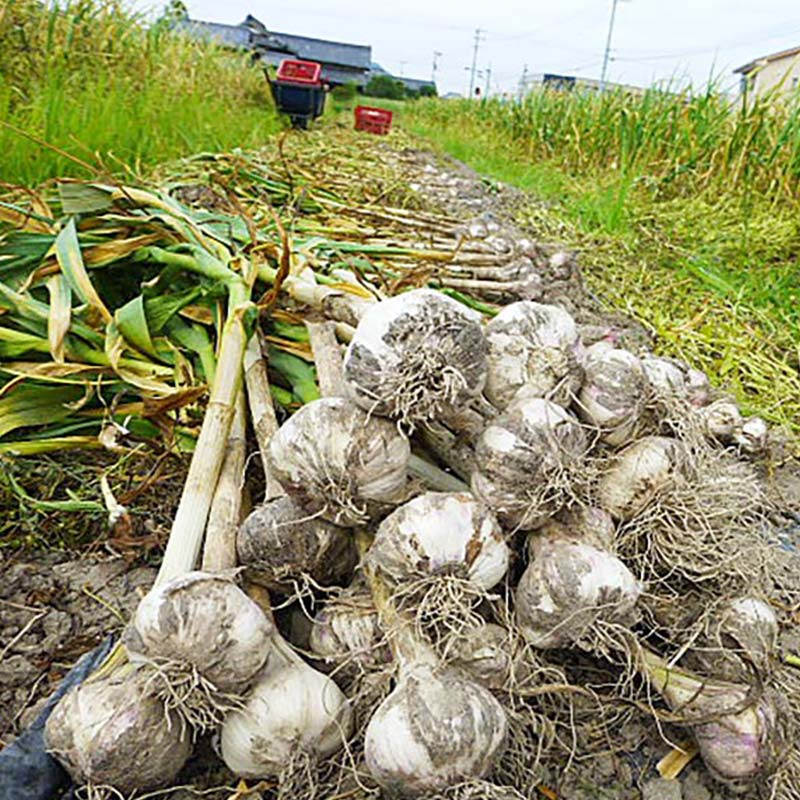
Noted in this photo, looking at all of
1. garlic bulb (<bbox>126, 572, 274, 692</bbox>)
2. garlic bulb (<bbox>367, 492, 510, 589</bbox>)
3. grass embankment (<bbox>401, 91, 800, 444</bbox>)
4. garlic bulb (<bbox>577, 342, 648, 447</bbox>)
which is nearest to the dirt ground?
garlic bulb (<bbox>126, 572, 274, 692</bbox>)

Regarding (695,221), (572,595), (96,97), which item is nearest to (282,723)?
(572,595)

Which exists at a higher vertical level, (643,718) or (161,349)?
(161,349)

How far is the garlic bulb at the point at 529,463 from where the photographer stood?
116cm

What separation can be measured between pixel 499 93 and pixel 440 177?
26.5 feet

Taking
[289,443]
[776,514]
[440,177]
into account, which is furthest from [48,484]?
[440,177]

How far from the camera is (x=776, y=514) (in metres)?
2.04

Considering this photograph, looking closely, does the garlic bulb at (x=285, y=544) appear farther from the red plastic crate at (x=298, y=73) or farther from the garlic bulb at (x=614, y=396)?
the red plastic crate at (x=298, y=73)

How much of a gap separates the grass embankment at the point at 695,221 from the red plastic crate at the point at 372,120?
455 centimetres

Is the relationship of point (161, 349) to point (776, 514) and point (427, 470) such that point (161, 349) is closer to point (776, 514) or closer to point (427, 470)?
point (427, 470)

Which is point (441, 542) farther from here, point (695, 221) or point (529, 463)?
point (695, 221)

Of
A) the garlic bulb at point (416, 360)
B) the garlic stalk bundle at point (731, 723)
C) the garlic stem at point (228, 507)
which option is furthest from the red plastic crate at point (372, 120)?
the garlic stalk bundle at point (731, 723)

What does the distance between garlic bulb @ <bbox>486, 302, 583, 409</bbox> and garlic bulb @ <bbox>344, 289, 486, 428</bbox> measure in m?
0.11

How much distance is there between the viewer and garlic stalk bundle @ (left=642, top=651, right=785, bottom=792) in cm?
112

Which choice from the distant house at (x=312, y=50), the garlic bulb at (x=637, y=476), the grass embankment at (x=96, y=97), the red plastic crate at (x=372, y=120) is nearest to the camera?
the garlic bulb at (x=637, y=476)
